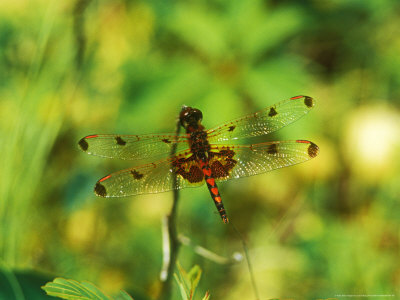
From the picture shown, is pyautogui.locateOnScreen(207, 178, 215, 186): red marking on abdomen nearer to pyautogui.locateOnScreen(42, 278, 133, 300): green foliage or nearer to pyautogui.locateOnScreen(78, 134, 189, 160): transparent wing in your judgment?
pyautogui.locateOnScreen(78, 134, 189, 160): transparent wing

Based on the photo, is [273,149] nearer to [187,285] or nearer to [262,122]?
[262,122]

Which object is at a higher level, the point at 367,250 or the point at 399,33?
the point at 399,33


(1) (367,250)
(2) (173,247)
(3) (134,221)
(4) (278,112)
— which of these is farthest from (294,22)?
(2) (173,247)

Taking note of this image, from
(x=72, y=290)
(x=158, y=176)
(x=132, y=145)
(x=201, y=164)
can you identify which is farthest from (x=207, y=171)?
(x=72, y=290)

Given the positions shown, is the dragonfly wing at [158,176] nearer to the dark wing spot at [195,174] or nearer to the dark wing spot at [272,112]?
the dark wing spot at [195,174]

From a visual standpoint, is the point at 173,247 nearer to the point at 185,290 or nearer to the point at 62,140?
the point at 185,290

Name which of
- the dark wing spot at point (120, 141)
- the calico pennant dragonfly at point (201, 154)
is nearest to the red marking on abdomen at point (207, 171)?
the calico pennant dragonfly at point (201, 154)

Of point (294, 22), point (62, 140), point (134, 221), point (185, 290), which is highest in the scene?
point (294, 22)

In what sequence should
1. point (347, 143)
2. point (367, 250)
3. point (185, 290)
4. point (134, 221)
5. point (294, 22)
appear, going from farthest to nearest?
point (347, 143) → point (294, 22) → point (134, 221) → point (367, 250) → point (185, 290)
